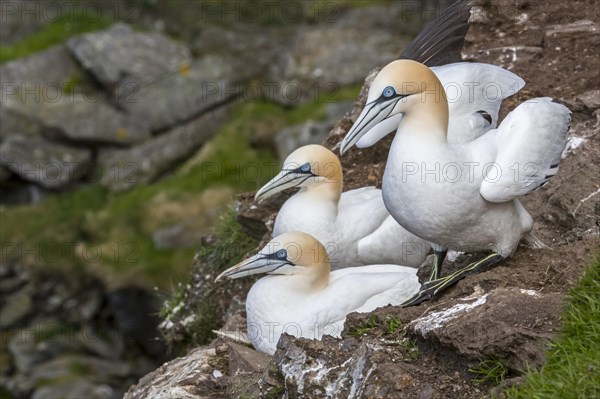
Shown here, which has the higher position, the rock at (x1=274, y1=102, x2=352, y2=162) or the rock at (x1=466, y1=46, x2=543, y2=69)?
the rock at (x1=466, y1=46, x2=543, y2=69)

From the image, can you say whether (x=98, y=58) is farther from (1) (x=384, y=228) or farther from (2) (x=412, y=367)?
(2) (x=412, y=367)

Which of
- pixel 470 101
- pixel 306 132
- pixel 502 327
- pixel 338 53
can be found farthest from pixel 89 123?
pixel 502 327

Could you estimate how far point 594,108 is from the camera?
777 centimetres

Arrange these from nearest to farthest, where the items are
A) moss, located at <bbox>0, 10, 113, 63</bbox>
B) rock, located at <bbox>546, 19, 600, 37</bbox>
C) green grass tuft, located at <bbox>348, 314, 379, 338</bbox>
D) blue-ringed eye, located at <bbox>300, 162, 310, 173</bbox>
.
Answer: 1. green grass tuft, located at <bbox>348, 314, 379, 338</bbox>
2. blue-ringed eye, located at <bbox>300, 162, 310, 173</bbox>
3. rock, located at <bbox>546, 19, 600, 37</bbox>
4. moss, located at <bbox>0, 10, 113, 63</bbox>

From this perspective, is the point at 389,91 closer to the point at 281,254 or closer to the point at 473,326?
the point at 281,254

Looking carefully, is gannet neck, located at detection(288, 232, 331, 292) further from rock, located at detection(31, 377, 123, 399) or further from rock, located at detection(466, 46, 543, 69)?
rock, located at detection(31, 377, 123, 399)

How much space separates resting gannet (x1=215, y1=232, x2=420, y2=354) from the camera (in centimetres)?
677

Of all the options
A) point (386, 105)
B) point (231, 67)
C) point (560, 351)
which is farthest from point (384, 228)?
point (231, 67)

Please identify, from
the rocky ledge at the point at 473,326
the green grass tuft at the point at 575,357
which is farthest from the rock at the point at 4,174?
the green grass tuft at the point at 575,357

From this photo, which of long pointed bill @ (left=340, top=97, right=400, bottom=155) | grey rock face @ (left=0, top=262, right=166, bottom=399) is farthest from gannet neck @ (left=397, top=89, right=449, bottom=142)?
grey rock face @ (left=0, top=262, right=166, bottom=399)

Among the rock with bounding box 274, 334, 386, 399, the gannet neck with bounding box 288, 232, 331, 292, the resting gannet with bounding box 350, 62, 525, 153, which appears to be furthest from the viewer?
the resting gannet with bounding box 350, 62, 525, 153

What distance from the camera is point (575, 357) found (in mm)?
4926

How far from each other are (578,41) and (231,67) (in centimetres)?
892

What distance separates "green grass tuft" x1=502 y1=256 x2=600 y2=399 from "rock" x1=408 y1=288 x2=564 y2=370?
82 millimetres
